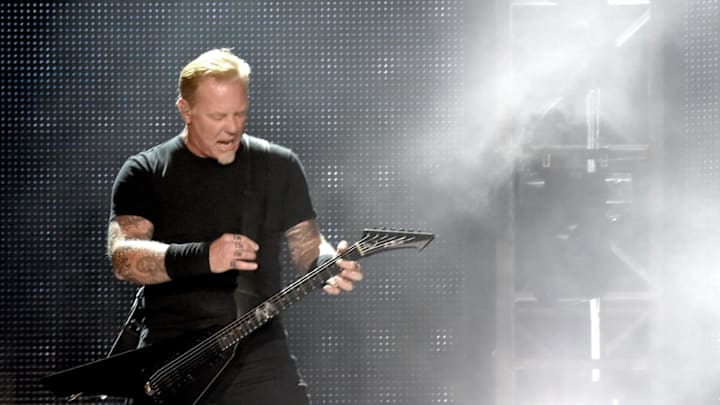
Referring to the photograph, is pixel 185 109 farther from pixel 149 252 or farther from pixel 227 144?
pixel 149 252

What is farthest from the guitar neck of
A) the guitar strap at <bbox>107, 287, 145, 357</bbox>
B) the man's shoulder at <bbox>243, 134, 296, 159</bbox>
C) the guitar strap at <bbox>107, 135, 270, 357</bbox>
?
the man's shoulder at <bbox>243, 134, 296, 159</bbox>

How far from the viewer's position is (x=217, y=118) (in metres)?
3.21

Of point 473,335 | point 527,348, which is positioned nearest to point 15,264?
point 473,335

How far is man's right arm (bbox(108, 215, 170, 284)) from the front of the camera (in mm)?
3102

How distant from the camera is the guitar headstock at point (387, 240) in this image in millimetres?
3070

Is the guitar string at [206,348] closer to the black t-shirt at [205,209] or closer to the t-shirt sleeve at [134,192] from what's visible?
the black t-shirt at [205,209]

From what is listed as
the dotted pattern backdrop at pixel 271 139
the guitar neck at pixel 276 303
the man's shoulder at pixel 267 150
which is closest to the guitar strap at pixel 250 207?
the man's shoulder at pixel 267 150

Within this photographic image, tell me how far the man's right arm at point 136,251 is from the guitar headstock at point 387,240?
773 millimetres

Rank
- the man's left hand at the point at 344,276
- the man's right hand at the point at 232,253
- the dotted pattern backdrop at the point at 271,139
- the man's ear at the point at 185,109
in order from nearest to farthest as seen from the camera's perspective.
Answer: the man's right hand at the point at 232,253 → the man's left hand at the point at 344,276 → the man's ear at the point at 185,109 → the dotted pattern backdrop at the point at 271,139

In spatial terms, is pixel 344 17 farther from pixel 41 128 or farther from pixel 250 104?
pixel 41 128

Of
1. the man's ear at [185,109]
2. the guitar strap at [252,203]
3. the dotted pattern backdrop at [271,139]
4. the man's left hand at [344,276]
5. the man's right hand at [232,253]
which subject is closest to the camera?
the man's right hand at [232,253]

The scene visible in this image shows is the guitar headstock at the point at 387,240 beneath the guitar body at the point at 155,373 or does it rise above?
above

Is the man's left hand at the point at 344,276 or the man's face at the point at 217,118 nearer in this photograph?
the man's left hand at the point at 344,276

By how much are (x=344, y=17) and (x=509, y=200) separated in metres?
1.38
